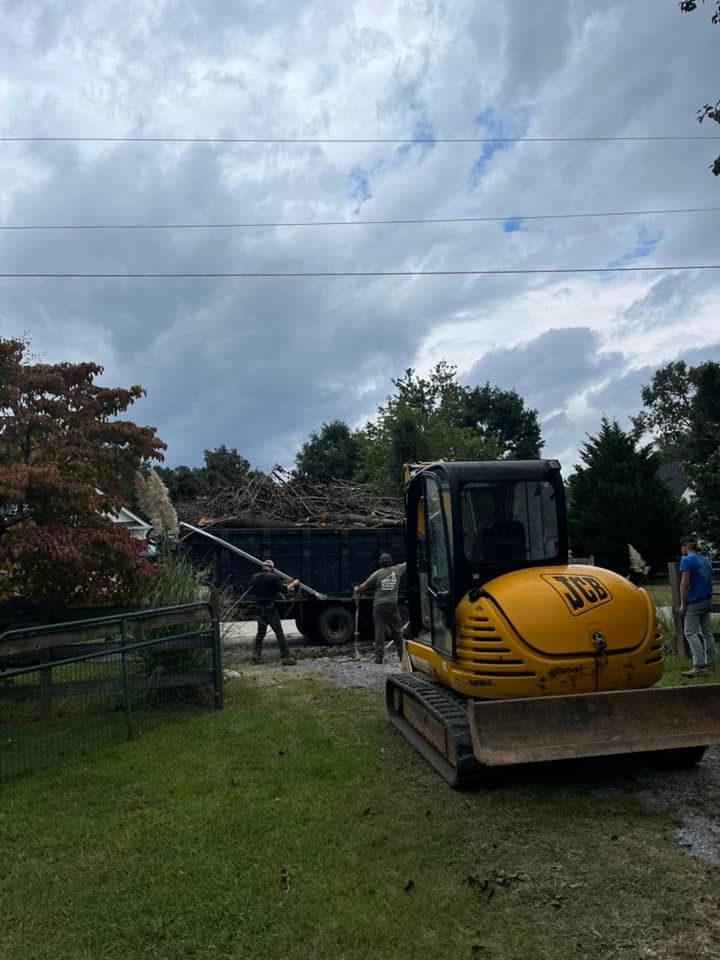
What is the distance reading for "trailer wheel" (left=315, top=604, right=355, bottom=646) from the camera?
15.7 meters

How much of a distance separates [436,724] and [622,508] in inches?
862

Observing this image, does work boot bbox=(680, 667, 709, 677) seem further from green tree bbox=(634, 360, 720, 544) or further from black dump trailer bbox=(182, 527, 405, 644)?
green tree bbox=(634, 360, 720, 544)

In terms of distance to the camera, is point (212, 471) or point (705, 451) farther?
point (212, 471)

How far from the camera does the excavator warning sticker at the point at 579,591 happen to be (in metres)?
6.08

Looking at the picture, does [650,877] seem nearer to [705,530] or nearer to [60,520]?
[60,520]

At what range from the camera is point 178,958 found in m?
3.94

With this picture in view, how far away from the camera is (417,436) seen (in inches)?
1433

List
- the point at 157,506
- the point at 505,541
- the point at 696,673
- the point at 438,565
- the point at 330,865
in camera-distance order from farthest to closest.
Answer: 1. the point at 157,506
2. the point at 696,673
3. the point at 438,565
4. the point at 505,541
5. the point at 330,865

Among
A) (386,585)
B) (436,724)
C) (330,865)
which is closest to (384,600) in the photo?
(386,585)

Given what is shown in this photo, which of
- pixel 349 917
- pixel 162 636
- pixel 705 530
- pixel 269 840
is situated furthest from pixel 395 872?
pixel 705 530

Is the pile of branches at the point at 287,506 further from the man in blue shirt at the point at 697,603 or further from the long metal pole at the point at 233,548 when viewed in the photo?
the man in blue shirt at the point at 697,603

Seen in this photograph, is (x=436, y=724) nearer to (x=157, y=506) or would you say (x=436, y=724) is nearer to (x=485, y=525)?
(x=485, y=525)

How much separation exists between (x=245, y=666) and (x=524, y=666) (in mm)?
7544

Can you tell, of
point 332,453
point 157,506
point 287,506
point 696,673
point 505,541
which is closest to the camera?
point 505,541
